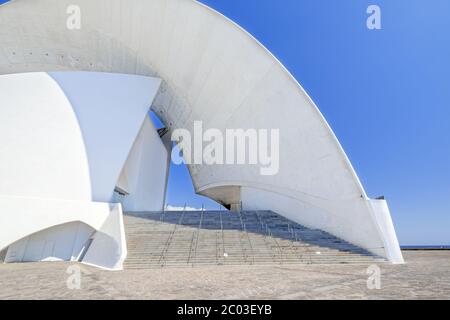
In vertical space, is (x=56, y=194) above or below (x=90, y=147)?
below

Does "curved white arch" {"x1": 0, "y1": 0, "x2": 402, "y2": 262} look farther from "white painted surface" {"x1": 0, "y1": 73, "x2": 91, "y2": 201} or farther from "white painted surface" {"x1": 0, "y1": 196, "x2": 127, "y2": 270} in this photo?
"white painted surface" {"x1": 0, "y1": 196, "x2": 127, "y2": 270}

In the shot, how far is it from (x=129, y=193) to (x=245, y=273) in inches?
442

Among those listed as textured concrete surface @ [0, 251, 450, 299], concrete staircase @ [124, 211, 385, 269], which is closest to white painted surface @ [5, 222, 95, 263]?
concrete staircase @ [124, 211, 385, 269]

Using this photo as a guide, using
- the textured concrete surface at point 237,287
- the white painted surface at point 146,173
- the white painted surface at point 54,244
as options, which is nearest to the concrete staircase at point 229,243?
the white painted surface at point 54,244

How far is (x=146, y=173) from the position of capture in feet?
57.1

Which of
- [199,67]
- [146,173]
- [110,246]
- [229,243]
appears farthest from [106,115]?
[229,243]

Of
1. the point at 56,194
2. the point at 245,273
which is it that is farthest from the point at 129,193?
the point at 245,273

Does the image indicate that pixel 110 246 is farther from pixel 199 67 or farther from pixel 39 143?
pixel 199 67

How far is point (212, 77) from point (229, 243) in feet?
29.1

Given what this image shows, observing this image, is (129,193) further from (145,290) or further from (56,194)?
(145,290)

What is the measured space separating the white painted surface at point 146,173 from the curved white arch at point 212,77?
2066 mm

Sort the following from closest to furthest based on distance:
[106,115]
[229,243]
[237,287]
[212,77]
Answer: [237,287] < [229,243] < [106,115] < [212,77]

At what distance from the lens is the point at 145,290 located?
427 cm
